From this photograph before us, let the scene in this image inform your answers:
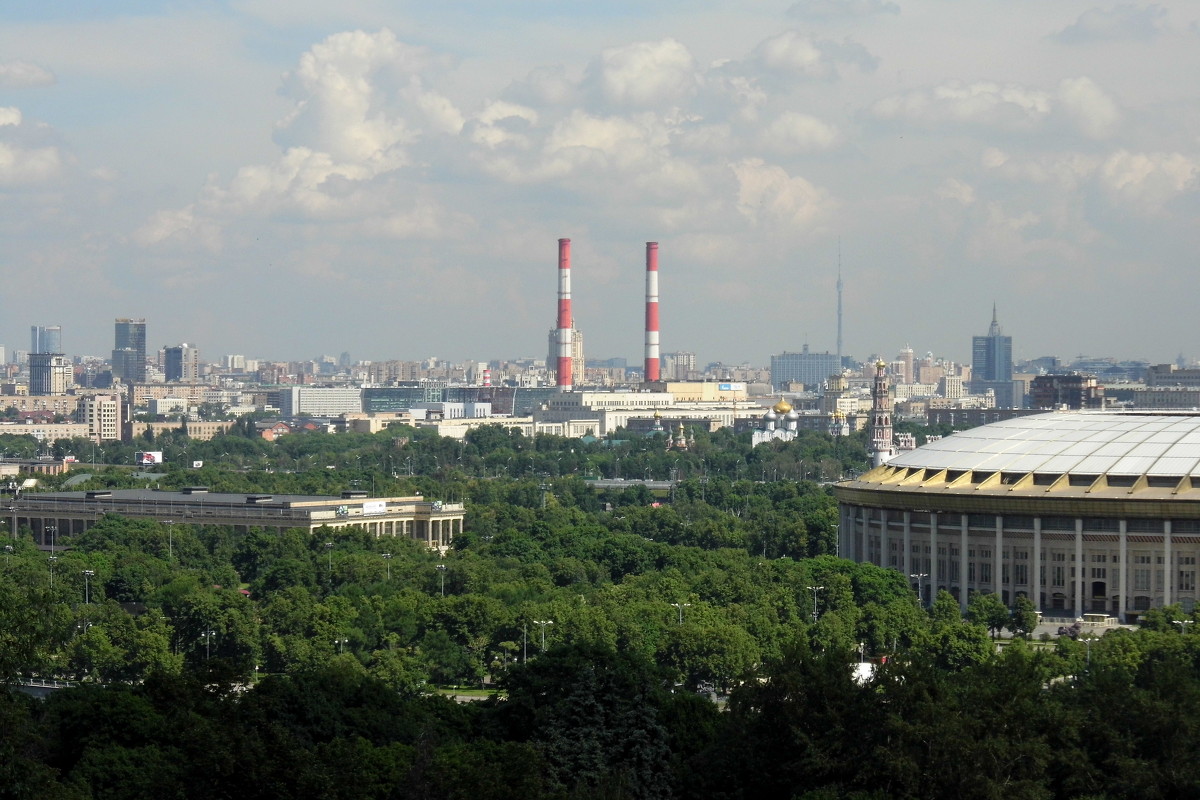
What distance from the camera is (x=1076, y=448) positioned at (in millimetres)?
103688

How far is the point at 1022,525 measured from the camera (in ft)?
328

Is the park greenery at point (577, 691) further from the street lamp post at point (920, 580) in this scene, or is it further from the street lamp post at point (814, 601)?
the street lamp post at point (920, 580)

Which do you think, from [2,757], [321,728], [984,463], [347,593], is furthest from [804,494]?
[2,757]

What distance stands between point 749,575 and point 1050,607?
12688 mm

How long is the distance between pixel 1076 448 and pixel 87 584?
4234 centimetres

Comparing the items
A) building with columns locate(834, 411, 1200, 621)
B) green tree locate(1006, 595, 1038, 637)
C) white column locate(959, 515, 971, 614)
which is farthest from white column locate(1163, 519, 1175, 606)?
white column locate(959, 515, 971, 614)

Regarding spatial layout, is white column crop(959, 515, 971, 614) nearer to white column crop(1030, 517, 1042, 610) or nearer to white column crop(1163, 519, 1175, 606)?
white column crop(1030, 517, 1042, 610)

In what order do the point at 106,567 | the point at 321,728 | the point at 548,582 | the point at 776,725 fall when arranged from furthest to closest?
the point at 106,567 < the point at 548,582 < the point at 321,728 < the point at 776,725

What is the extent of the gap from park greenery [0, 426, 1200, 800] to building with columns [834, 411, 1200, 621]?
5136mm

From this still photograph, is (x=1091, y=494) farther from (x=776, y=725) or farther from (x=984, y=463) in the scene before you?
(x=776, y=725)

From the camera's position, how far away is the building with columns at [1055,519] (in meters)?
97.6

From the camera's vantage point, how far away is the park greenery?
5050 centimetres

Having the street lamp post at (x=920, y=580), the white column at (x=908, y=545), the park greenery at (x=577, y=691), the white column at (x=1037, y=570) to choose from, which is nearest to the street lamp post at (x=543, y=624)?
the park greenery at (x=577, y=691)

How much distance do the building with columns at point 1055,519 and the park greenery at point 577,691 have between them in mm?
5136
